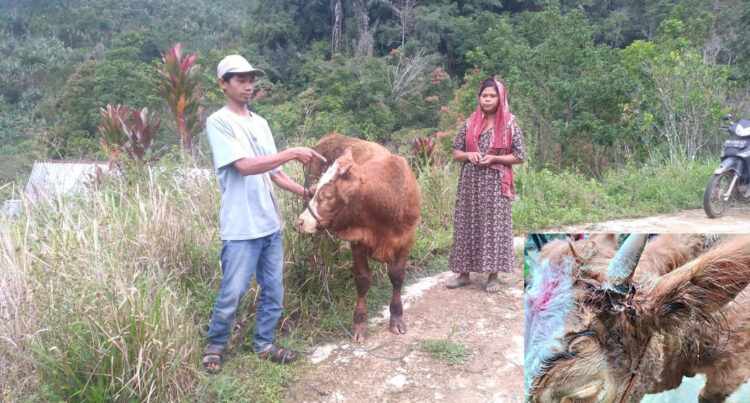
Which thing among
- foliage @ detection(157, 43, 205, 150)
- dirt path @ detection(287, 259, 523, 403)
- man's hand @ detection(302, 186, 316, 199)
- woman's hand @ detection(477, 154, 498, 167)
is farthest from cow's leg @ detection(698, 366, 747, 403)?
foliage @ detection(157, 43, 205, 150)

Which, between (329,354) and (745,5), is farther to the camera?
(745,5)

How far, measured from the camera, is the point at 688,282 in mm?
958

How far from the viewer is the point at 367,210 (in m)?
3.22

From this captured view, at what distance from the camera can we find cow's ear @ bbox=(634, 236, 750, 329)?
0.92 m

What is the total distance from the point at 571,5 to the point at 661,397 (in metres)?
27.5

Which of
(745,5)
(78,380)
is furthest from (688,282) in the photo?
(745,5)

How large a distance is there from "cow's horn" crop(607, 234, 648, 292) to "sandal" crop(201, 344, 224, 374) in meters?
2.55

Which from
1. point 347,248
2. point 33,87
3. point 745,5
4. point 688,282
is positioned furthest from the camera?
point 33,87

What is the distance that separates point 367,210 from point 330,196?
36 cm

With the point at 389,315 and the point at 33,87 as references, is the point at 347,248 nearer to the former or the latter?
the point at 389,315

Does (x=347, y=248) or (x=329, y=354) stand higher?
(x=347, y=248)

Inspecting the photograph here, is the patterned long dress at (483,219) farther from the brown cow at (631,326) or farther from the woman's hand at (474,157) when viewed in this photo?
the brown cow at (631,326)

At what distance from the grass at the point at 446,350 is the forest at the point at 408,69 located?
3856mm

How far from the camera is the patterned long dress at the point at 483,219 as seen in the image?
13.8 ft
